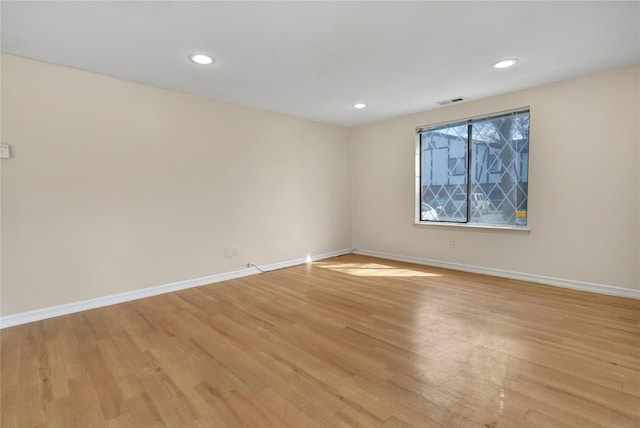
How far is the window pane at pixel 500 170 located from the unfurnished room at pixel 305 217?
29 millimetres

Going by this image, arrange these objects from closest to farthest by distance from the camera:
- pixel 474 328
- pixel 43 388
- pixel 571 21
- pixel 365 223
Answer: pixel 43 388 → pixel 571 21 → pixel 474 328 → pixel 365 223

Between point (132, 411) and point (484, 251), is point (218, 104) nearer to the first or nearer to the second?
point (132, 411)

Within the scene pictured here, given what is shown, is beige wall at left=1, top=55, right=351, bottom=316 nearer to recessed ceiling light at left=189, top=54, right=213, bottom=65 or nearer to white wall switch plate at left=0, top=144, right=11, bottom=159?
white wall switch plate at left=0, top=144, right=11, bottom=159

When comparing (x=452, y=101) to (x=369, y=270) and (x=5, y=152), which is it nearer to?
(x=369, y=270)

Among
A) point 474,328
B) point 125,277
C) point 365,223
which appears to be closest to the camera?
point 474,328

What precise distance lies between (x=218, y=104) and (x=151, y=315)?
2662 millimetres

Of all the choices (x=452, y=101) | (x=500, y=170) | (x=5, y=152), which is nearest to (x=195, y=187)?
(x=5, y=152)

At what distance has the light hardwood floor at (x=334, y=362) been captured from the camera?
5.08ft

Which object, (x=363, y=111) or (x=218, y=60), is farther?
(x=363, y=111)

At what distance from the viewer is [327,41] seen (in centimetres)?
246

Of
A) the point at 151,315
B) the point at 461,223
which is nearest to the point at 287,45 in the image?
the point at 151,315

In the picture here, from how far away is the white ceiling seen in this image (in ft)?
6.73

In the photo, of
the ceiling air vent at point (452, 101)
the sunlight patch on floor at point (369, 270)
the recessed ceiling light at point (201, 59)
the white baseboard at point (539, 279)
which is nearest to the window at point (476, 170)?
the ceiling air vent at point (452, 101)

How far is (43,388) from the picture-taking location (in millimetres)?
1794
